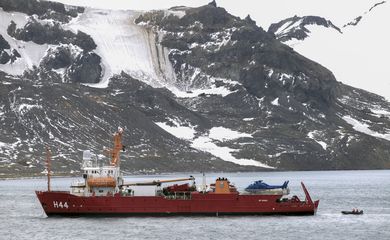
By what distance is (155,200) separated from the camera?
5359 inches

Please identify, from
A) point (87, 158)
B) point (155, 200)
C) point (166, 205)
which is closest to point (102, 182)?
point (87, 158)

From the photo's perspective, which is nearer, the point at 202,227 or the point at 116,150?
the point at 202,227

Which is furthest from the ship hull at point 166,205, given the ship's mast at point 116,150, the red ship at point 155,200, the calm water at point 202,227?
the ship's mast at point 116,150

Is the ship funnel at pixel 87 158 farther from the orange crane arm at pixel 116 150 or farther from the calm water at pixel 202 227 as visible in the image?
the calm water at pixel 202 227

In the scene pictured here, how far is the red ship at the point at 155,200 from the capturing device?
135125 millimetres

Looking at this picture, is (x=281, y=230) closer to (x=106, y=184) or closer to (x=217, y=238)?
(x=217, y=238)

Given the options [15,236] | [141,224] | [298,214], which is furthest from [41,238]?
[298,214]

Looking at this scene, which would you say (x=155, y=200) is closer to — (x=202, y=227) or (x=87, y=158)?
(x=202, y=227)

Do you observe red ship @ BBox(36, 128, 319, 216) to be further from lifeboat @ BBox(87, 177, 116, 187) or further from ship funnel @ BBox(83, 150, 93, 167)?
ship funnel @ BBox(83, 150, 93, 167)

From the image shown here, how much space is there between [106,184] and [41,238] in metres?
21.2

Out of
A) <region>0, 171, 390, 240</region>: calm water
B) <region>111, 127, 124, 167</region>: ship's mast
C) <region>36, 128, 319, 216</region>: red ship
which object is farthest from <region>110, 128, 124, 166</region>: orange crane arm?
<region>0, 171, 390, 240</region>: calm water

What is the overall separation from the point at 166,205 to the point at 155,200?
188cm

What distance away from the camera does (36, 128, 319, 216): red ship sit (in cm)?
13512

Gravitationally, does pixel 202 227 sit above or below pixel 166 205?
below
